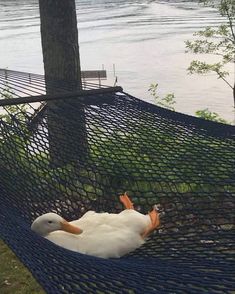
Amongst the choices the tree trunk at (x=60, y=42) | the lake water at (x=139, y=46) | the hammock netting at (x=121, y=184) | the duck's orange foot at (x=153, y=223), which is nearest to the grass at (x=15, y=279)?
the hammock netting at (x=121, y=184)

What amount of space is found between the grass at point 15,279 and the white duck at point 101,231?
532 millimetres

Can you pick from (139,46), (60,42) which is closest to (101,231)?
(60,42)

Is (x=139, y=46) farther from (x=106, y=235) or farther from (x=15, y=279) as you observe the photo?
(x=106, y=235)

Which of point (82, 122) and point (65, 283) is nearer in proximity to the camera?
point (65, 283)

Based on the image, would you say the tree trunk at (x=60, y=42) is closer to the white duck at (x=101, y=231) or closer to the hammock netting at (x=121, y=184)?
the hammock netting at (x=121, y=184)

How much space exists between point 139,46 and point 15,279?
79.4 ft

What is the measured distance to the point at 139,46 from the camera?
26141 millimetres

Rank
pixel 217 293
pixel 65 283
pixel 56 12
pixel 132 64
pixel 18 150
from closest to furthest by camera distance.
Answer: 1. pixel 217 293
2. pixel 65 283
3. pixel 18 150
4. pixel 56 12
5. pixel 132 64

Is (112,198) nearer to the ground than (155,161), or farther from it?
nearer to the ground

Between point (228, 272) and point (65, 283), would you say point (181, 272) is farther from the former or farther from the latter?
point (65, 283)

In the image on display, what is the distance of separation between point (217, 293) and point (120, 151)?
4.78ft

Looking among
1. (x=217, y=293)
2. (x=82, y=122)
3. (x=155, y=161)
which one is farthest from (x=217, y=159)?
(x=217, y=293)

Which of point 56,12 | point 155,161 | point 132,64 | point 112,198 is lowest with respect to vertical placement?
point 132,64

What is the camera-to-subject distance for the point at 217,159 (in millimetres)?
2408
